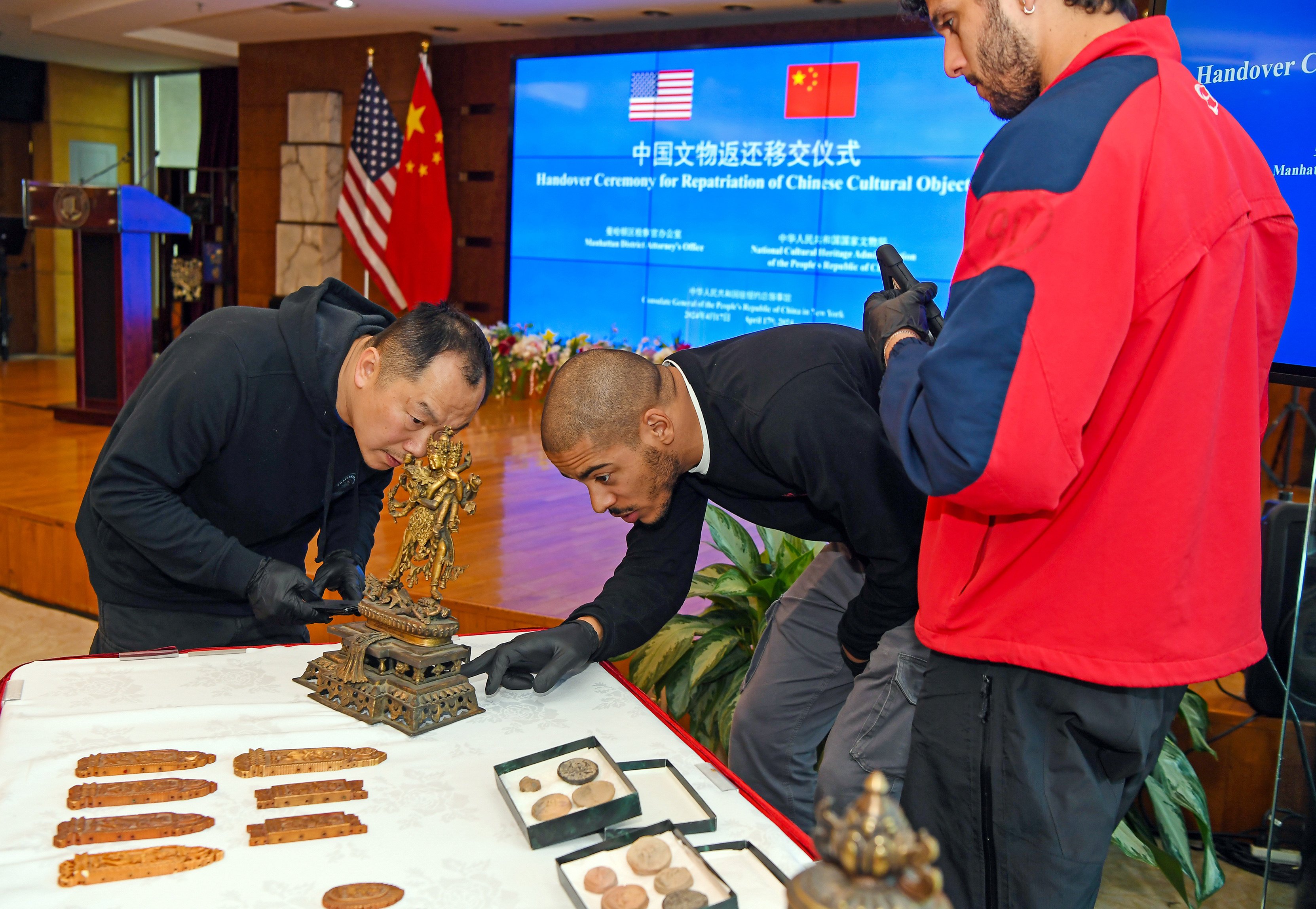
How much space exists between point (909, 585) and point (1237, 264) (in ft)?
2.38

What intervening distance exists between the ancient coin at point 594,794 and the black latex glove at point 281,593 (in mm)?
783

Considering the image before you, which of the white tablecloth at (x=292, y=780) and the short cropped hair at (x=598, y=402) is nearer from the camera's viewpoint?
the white tablecloth at (x=292, y=780)

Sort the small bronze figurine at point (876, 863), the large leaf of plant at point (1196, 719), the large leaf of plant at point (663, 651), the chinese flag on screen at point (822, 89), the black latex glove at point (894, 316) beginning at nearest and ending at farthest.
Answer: the small bronze figurine at point (876, 863) → the black latex glove at point (894, 316) → the large leaf of plant at point (1196, 719) → the large leaf of plant at point (663, 651) → the chinese flag on screen at point (822, 89)

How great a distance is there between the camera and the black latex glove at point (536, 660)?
155 centimetres

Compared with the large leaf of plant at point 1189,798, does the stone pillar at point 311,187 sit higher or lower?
→ higher

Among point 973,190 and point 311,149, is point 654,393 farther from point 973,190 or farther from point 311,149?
point 311,149

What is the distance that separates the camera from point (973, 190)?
1.11 meters

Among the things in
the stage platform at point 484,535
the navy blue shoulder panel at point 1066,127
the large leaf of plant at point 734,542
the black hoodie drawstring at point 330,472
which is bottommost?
the stage platform at point 484,535

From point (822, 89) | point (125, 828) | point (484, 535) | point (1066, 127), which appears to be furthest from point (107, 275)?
point (1066, 127)

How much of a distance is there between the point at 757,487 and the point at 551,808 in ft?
2.61

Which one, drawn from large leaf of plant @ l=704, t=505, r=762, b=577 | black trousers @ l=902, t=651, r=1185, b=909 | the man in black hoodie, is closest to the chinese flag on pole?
large leaf of plant @ l=704, t=505, r=762, b=577

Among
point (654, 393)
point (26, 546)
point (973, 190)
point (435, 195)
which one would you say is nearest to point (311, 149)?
point (435, 195)

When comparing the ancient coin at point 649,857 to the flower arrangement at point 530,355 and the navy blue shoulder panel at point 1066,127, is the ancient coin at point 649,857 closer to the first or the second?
the navy blue shoulder panel at point 1066,127

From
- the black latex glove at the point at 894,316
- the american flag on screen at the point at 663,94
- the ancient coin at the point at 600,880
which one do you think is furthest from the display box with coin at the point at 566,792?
the american flag on screen at the point at 663,94
